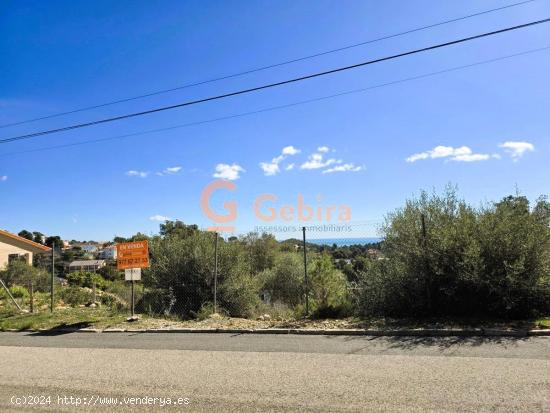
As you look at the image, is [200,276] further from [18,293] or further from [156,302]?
[18,293]

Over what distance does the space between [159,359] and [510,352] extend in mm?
5693

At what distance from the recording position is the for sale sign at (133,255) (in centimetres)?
1255

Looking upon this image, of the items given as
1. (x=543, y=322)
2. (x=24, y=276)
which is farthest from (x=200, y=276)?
(x=24, y=276)

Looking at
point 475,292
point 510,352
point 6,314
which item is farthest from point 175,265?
point 510,352

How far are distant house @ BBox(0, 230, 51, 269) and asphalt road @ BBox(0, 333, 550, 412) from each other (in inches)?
1383

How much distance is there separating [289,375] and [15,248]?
42240 millimetres

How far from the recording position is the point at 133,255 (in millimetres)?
12617

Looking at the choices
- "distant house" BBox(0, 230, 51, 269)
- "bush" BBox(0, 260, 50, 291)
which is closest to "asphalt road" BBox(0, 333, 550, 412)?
"bush" BBox(0, 260, 50, 291)

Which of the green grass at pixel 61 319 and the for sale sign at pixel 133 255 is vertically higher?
the for sale sign at pixel 133 255

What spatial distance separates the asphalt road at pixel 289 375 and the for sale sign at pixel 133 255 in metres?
A: 3.85

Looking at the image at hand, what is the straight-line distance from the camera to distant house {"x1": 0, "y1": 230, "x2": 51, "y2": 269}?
38625 mm

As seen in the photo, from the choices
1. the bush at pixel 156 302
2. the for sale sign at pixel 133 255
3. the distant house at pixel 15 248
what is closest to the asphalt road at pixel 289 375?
the for sale sign at pixel 133 255

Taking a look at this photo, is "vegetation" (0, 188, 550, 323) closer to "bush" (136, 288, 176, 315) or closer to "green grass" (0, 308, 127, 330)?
"bush" (136, 288, 176, 315)

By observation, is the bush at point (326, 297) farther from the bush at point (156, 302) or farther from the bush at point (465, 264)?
the bush at point (156, 302)
